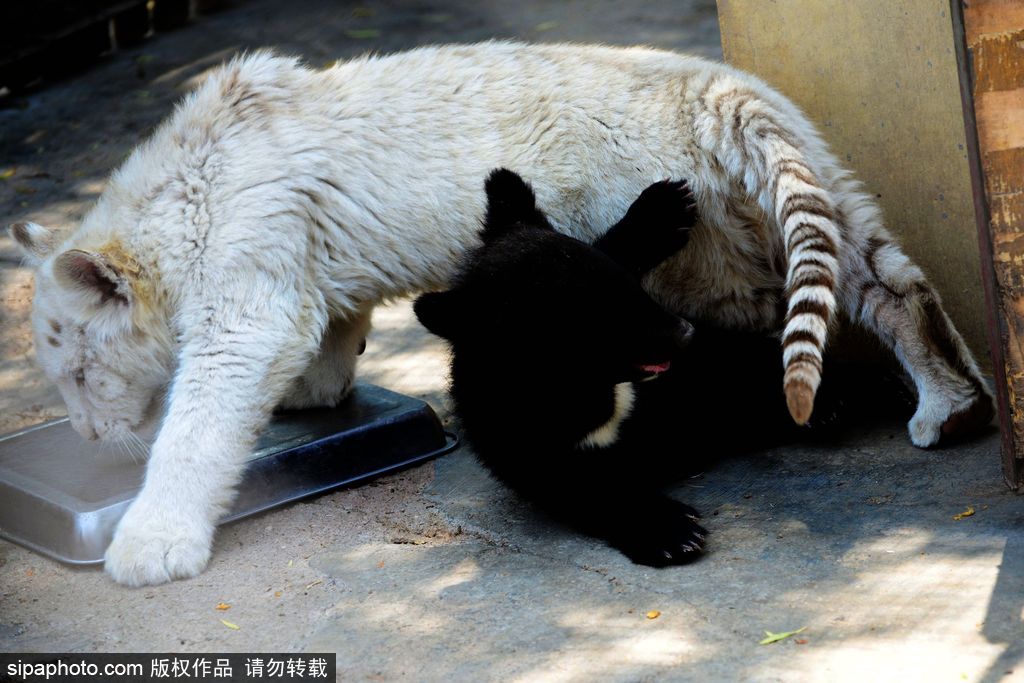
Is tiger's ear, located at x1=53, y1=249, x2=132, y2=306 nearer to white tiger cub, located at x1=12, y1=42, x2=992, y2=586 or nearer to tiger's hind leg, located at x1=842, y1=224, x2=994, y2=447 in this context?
white tiger cub, located at x1=12, y1=42, x2=992, y2=586

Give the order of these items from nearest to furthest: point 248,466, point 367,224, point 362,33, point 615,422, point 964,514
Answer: point 964,514
point 615,422
point 248,466
point 367,224
point 362,33

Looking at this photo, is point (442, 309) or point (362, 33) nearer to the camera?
point (442, 309)

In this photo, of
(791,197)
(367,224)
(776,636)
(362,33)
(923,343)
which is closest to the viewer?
(776,636)

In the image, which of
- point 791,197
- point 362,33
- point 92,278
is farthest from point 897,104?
point 362,33

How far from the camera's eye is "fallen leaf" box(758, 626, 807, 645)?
3.05 metres

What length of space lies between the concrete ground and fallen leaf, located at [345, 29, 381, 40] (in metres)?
5.69

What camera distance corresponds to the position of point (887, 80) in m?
4.57

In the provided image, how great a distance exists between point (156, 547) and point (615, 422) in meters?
1.59

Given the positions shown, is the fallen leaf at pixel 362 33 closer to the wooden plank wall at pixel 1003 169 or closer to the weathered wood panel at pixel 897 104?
the weathered wood panel at pixel 897 104

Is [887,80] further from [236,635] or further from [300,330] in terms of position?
[236,635]

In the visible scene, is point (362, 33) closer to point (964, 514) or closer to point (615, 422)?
point (615, 422)

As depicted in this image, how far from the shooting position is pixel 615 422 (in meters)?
3.91

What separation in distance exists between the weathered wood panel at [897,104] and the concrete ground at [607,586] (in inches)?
31.1

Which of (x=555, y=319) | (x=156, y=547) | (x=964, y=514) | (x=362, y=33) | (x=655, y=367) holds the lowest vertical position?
(x=964, y=514)
